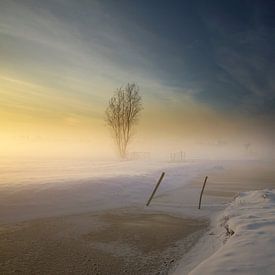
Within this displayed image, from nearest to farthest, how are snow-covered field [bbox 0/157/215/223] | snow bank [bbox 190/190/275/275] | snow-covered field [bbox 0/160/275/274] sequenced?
snow bank [bbox 190/190/275/275], snow-covered field [bbox 0/160/275/274], snow-covered field [bbox 0/157/215/223]

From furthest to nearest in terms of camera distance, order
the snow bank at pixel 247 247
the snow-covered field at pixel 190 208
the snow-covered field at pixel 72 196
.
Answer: the snow-covered field at pixel 72 196
the snow-covered field at pixel 190 208
the snow bank at pixel 247 247

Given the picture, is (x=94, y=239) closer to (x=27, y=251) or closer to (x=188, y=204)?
(x=27, y=251)

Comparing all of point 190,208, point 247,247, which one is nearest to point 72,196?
point 190,208

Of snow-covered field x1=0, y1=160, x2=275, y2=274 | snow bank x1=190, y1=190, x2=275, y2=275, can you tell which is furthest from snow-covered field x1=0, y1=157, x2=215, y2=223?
snow bank x1=190, y1=190, x2=275, y2=275

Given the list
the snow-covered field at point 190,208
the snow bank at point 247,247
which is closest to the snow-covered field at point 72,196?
the snow-covered field at point 190,208

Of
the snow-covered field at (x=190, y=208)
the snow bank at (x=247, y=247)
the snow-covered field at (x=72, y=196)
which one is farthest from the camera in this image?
the snow-covered field at (x=72, y=196)

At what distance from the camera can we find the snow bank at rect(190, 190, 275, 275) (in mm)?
6523

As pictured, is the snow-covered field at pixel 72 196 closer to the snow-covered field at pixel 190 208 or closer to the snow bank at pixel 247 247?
the snow-covered field at pixel 190 208

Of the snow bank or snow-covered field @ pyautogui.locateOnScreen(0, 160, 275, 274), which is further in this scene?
snow-covered field @ pyautogui.locateOnScreen(0, 160, 275, 274)

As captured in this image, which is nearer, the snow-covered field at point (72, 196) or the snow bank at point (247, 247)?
the snow bank at point (247, 247)

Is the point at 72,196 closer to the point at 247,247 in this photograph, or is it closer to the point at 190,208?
the point at 190,208

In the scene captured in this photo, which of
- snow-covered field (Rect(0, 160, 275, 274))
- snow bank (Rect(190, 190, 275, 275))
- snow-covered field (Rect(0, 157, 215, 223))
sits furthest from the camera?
snow-covered field (Rect(0, 157, 215, 223))

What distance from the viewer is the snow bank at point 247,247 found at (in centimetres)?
652

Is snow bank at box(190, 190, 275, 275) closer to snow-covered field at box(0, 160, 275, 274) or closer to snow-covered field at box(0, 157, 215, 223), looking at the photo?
snow-covered field at box(0, 160, 275, 274)
